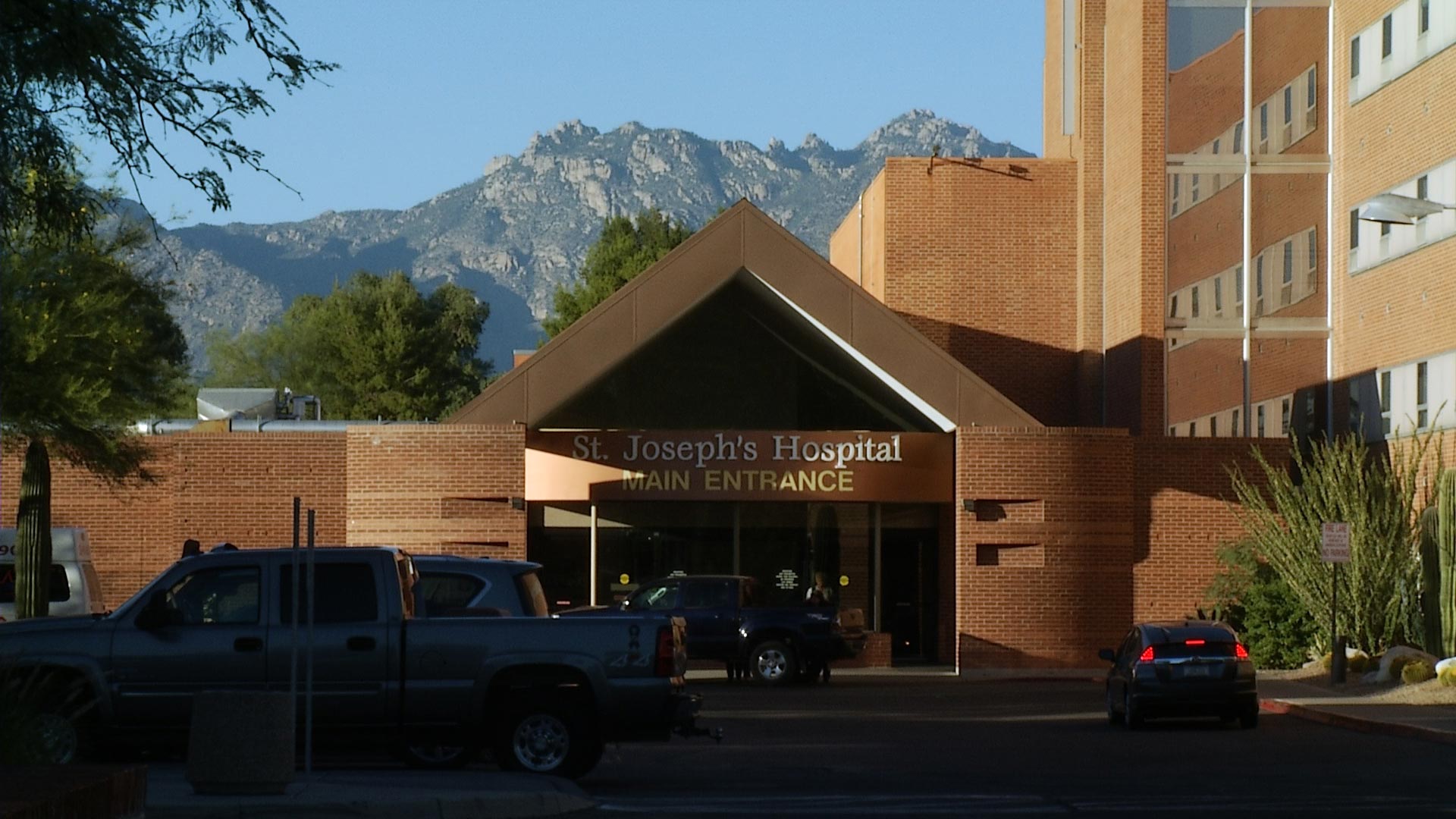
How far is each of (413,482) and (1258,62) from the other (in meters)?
19.4

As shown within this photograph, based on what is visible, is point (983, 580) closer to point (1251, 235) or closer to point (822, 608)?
point (822, 608)

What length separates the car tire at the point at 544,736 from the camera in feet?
54.1

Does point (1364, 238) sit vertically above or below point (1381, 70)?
below

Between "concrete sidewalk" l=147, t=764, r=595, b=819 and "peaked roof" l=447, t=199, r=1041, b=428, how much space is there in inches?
741

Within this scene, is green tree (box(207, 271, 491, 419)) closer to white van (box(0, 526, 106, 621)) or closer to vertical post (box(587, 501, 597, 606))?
vertical post (box(587, 501, 597, 606))

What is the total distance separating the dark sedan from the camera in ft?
77.5

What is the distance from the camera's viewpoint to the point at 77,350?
27.3 meters

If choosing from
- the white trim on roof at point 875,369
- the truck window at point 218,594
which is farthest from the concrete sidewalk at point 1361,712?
the truck window at point 218,594

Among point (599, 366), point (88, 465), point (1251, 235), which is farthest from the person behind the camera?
point (1251, 235)

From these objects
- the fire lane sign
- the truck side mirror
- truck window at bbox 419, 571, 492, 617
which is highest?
the fire lane sign

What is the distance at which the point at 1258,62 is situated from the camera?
4000cm

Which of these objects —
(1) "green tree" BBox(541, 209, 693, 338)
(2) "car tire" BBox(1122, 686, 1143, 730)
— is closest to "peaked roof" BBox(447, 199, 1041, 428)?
(2) "car tire" BBox(1122, 686, 1143, 730)

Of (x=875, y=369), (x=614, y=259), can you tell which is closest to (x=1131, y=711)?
(x=875, y=369)

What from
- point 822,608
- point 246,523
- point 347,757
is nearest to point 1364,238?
point 822,608
